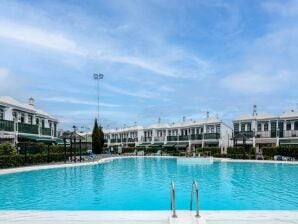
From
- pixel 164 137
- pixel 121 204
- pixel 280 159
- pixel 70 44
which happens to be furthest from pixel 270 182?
pixel 164 137

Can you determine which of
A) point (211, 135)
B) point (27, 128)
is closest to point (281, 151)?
point (211, 135)

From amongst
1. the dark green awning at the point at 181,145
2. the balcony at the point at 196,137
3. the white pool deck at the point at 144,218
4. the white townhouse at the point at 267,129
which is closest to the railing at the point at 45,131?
the white townhouse at the point at 267,129

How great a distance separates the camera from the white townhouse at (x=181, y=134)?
56.0 m

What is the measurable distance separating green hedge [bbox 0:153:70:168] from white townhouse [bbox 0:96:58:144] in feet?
10.8

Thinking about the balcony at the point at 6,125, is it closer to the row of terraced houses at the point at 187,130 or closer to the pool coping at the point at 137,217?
Answer: the row of terraced houses at the point at 187,130

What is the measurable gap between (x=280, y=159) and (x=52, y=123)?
29.7m

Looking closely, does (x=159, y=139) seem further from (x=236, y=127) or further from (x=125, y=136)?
(x=236, y=127)

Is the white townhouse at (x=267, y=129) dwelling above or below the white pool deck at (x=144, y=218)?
above

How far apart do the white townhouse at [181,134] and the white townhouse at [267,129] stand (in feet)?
10.5

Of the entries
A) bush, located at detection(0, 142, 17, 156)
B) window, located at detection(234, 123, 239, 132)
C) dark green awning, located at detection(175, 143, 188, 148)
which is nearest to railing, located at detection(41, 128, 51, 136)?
bush, located at detection(0, 142, 17, 156)

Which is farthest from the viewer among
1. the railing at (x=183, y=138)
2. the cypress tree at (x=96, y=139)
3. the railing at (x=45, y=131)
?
the railing at (x=183, y=138)

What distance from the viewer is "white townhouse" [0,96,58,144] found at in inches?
1275

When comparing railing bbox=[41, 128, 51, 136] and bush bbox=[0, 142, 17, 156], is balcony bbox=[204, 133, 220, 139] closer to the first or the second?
railing bbox=[41, 128, 51, 136]

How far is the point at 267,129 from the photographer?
48.9m
